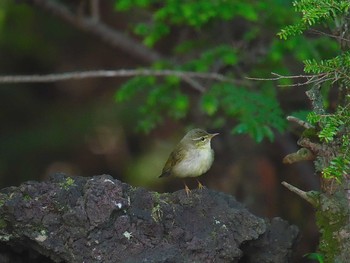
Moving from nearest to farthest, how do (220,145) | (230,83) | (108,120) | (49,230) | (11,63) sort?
(49,230) → (230,83) → (220,145) → (108,120) → (11,63)

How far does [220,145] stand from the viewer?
9.70 metres

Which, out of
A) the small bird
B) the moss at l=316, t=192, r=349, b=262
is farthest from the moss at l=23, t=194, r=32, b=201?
the moss at l=316, t=192, r=349, b=262

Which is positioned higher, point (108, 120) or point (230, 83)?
point (230, 83)

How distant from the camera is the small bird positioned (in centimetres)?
646

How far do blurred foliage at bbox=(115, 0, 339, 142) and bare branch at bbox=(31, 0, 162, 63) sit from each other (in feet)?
2.70

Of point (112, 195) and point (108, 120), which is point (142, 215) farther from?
point (108, 120)

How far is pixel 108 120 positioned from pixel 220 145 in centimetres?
189

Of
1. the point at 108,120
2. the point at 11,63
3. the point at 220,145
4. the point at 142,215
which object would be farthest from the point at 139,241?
the point at 11,63

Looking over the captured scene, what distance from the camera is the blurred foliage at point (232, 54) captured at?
7.56 metres

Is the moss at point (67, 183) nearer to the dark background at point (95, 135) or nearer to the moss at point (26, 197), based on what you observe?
the moss at point (26, 197)

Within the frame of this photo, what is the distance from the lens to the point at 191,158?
21.2ft

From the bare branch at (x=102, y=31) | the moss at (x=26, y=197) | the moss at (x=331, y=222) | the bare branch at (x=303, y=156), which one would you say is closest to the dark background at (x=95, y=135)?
the bare branch at (x=102, y=31)

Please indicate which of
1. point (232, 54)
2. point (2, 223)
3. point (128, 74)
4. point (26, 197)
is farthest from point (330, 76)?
point (128, 74)

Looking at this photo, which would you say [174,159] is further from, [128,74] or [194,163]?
[128,74]
